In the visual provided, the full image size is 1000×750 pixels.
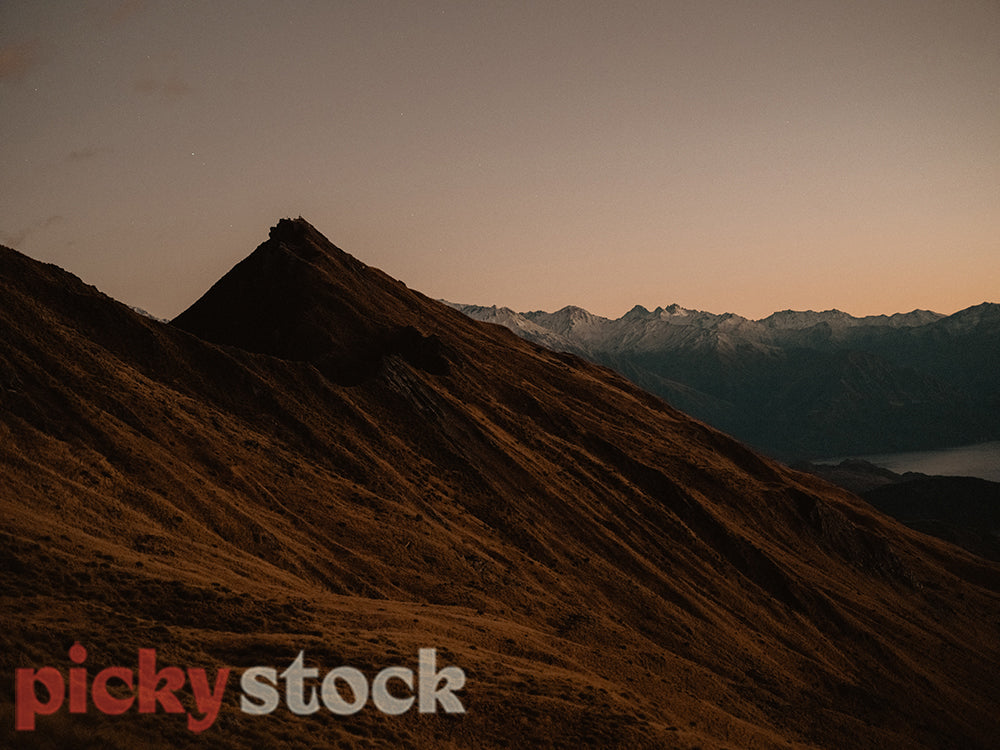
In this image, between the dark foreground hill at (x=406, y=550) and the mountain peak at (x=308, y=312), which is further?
the mountain peak at (x=308, y=312)

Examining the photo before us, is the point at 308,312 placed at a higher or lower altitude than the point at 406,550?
higher

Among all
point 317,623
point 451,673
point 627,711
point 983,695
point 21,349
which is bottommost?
point 983,695

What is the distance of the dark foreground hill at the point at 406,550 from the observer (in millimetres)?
29328

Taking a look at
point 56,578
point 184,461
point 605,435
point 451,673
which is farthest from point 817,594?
point 56,578

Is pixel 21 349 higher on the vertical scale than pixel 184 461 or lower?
higher

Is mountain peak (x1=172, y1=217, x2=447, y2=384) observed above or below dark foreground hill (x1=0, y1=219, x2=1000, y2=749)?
above

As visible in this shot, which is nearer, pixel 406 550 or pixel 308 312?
pixel 406 550

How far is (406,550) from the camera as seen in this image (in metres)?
51.3

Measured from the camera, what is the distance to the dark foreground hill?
29.3 meters

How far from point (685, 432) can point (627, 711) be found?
280 ft

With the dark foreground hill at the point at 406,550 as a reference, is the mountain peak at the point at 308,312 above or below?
above

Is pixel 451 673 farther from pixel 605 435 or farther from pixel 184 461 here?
pixel 605 435

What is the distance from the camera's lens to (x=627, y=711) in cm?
3394

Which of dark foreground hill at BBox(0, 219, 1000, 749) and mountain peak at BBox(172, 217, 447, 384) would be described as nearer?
dark foreground hill at BBox(0, 219, 1000, 749)
